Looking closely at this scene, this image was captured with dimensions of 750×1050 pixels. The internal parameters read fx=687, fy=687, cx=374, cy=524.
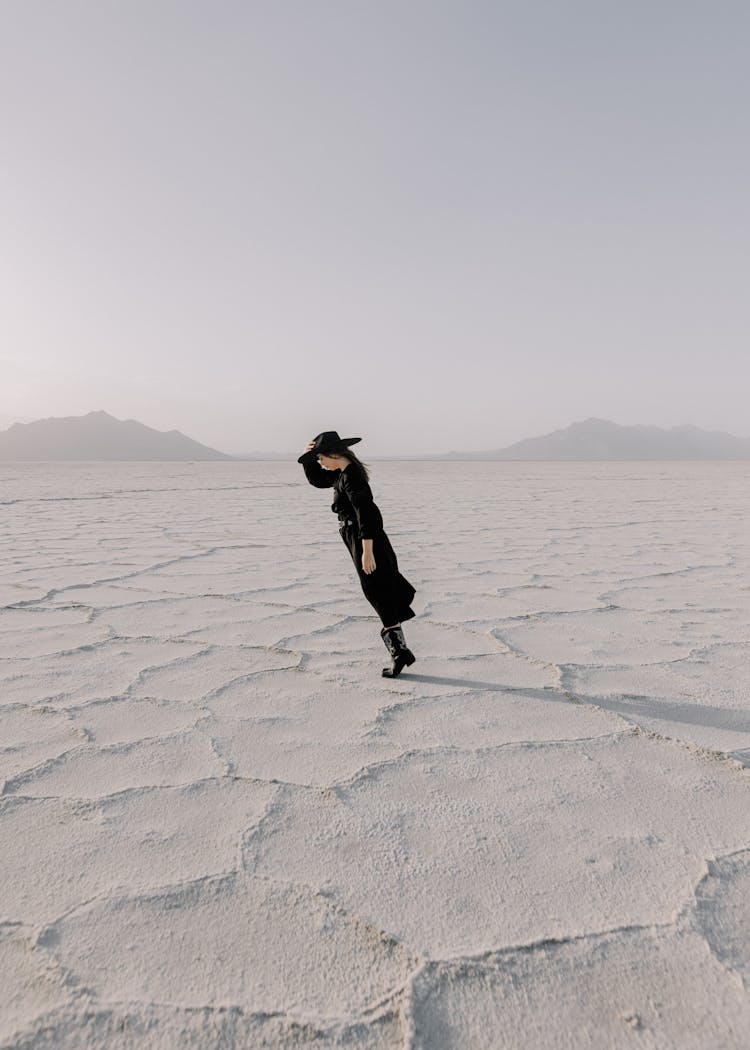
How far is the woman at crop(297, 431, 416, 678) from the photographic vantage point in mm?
2234

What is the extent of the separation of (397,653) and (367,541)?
0.37 meters

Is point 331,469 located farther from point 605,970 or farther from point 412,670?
point 605,970

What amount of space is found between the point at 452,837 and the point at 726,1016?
510 mm

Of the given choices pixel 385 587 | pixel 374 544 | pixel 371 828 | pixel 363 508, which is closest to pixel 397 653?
pixel 385 587

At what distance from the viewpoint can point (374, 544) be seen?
2270 millimetres

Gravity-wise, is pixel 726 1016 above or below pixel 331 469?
below

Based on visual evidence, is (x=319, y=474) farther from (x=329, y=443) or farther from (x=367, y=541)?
(x=367, y=541)

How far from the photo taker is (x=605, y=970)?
98 cm

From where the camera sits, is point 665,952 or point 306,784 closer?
point 665,952

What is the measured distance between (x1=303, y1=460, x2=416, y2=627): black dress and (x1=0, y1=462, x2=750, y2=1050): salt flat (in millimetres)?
244

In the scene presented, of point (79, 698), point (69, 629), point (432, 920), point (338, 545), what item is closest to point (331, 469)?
point (79, 698)

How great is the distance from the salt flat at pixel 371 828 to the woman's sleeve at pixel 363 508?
1.55ft

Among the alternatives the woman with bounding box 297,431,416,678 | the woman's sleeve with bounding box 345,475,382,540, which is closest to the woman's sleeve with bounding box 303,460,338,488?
A: the woman with bounding box 297,431,416,678

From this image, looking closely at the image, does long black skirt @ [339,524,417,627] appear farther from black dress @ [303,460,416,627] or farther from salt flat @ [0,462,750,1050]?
salt flat @ [0,462,750,1050]
